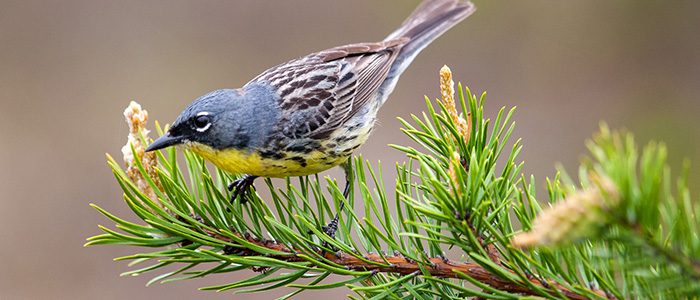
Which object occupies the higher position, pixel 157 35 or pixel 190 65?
pixel 157 35

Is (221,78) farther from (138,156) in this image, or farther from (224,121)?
(138,156)

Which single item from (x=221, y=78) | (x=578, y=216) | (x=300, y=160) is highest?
(x=221, y=78)

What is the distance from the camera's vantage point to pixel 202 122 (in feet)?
10.3

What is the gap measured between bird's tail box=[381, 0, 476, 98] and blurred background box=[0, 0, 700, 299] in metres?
1.98

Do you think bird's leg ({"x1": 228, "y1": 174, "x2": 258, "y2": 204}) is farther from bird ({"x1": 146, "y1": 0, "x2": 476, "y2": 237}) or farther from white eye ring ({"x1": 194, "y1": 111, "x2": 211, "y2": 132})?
white eye ring ({"x1": 194, "y1": 111, "x2": 211, "y2": 132})

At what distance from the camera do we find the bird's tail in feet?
15.7

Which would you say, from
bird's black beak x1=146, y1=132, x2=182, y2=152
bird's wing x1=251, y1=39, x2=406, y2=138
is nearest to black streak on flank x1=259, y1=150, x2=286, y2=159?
bird's wing x1=251, y1=39, x2=406, y2=138

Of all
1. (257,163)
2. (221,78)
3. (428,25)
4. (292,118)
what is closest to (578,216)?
(257,163)

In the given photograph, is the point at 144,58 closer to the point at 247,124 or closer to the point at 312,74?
the point at 312,74

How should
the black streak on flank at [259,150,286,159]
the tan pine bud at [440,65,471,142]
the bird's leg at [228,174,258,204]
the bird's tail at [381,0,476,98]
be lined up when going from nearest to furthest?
the tan pine bud at [440,65,471,142], the bird's leg at [228,174,258,204], the black streak on flank at [259,150,286,159], the bird's tail at [381,0,476,98]

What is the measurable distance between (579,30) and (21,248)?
17.7 feet

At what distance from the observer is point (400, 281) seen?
74.7 inches

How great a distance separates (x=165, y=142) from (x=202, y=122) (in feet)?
1.34

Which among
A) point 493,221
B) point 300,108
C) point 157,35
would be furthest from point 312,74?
point 157,35
